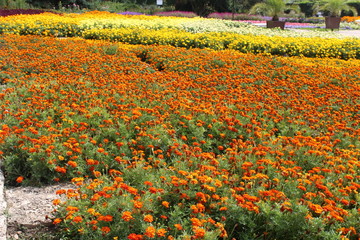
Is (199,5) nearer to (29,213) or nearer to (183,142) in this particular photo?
(183,142)

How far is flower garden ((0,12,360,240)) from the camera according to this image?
112 inches

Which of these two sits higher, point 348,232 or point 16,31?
point 16,31

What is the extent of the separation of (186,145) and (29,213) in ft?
5.08

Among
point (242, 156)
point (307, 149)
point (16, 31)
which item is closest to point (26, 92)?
point (242, 156)

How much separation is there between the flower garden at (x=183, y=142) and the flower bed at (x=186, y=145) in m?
0.02

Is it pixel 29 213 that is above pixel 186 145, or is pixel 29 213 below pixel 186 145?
below

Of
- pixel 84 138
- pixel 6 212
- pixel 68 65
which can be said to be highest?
pixel 68 65

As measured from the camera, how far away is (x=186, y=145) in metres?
3.70

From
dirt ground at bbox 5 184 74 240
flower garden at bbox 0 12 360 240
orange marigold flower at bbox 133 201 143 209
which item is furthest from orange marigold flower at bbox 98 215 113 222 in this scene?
dirt ground at bbox 5 184 74 240

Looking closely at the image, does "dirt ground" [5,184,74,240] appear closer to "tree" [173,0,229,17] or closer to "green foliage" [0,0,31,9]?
"green foliage" [0,0,31,9]

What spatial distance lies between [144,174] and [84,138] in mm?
968

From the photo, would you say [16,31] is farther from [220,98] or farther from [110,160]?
[110,160]

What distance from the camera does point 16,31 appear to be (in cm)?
1216

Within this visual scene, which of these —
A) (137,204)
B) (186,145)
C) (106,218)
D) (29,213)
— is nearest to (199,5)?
(186,145)
